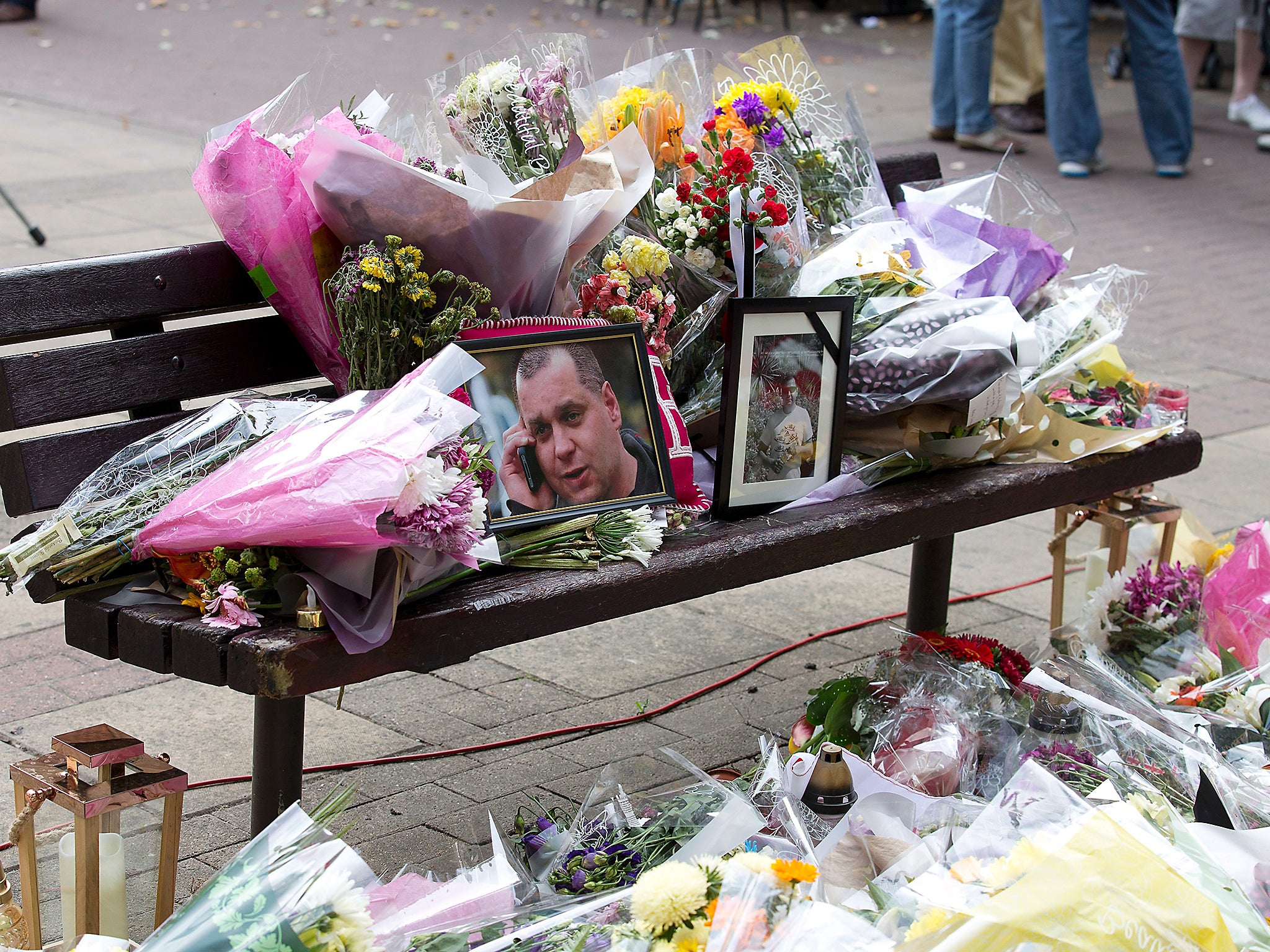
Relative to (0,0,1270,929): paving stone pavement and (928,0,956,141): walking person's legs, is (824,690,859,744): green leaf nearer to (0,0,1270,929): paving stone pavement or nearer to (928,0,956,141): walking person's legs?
(0,0,1270,929): paving stone pavement

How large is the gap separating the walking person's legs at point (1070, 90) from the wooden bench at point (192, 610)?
633cm

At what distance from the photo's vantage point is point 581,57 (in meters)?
2.88

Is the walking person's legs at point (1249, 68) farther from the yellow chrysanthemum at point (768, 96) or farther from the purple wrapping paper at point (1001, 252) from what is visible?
the yellow chrysanthemum at point (768, 96)

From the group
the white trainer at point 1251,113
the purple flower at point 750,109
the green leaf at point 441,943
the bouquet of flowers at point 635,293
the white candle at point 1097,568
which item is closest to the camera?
the green leaf at point 441,943

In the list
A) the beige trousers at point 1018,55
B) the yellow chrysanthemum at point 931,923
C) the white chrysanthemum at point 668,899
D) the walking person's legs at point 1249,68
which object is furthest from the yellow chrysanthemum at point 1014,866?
the walking person's legs at point 1249,68

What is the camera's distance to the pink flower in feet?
6.66

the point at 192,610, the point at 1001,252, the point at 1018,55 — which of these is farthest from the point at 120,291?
the point at 1018,55

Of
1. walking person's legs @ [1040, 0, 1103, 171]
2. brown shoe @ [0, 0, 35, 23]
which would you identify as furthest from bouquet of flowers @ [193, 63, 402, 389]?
brown shoe @ [0, 0, 35, 23]

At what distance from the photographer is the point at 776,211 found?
277 centimetres

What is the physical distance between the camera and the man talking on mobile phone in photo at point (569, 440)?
2400mm

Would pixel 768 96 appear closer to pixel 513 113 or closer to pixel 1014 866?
pixel 513 113

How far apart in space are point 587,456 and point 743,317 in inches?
16.5

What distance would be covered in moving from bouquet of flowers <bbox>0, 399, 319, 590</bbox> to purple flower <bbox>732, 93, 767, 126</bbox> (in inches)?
46.6

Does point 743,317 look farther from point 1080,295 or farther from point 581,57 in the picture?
point 1080,295
